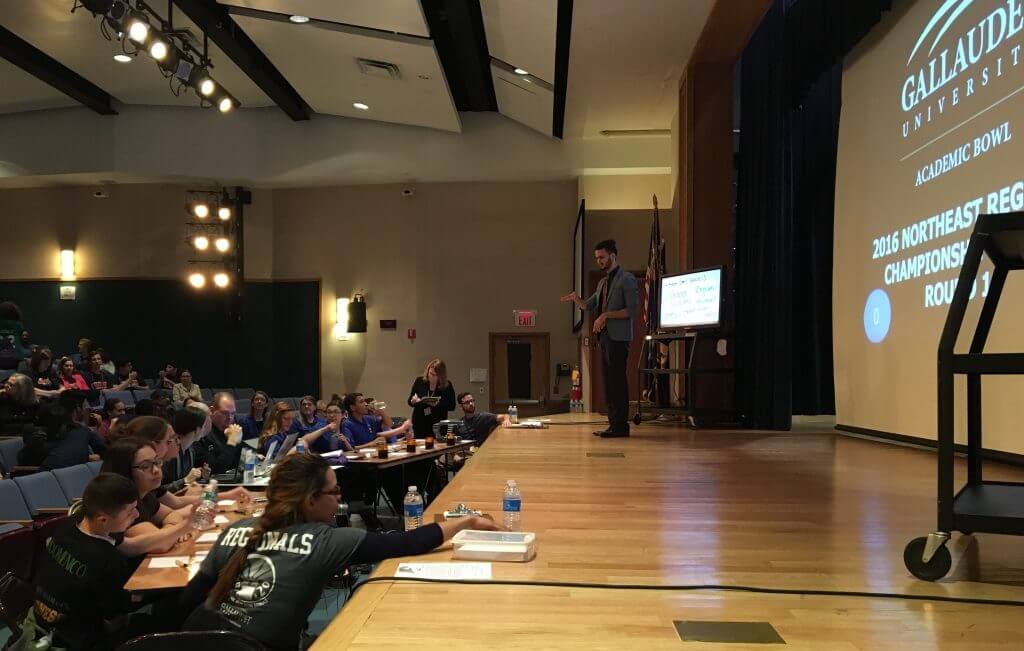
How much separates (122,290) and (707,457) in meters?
10.8

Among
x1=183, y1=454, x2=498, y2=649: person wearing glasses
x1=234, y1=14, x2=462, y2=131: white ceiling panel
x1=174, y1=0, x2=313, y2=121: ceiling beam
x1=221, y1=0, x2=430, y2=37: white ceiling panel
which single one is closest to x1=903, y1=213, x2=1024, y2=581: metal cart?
x1=183, y1=454, x2=498, y2=649: person wearing glasses

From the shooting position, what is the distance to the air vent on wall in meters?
9.04

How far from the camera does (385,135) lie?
11711 millimetres

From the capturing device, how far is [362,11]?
757 centimetres

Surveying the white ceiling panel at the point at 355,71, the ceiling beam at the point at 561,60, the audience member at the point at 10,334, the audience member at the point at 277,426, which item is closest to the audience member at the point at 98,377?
the audience member at the point at 10,334

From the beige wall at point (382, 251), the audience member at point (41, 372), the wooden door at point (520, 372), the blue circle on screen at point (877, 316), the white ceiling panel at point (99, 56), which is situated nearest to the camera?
the blue circle on screen at point (877, 316)

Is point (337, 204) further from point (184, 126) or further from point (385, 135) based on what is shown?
point (184, 126)

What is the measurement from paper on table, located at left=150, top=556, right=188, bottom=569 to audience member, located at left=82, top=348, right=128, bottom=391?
25.8 feet

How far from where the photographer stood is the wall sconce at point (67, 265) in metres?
12.3

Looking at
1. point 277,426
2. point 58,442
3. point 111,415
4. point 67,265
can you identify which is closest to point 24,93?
point 67,265

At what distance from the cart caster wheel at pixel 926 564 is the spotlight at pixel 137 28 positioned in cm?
741

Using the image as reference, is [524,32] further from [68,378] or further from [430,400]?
[68,378]

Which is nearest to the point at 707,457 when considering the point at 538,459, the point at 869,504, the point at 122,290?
the point at 538,459

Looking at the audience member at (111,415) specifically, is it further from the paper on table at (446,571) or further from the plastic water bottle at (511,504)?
the paper on table at (446,571)
